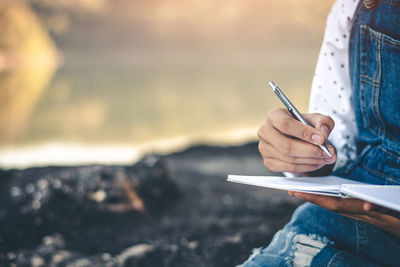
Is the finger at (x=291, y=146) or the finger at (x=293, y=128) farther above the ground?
the finger at (x=293, y=128)

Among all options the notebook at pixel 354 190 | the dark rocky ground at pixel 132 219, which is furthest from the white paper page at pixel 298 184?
the dark rocky ground at pixel 132 219

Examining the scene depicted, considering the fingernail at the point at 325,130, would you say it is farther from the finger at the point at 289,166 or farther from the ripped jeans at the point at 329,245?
the ripped jeans at the point at 329,245

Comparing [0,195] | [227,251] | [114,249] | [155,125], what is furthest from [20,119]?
[227,251]

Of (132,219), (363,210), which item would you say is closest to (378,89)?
(363,210)

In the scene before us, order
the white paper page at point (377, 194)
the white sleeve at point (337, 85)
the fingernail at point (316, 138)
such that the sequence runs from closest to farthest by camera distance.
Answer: the white paper page at point (377, 194)
the fingernail at point (316, 138)
the white sleeve at point (337, 85)

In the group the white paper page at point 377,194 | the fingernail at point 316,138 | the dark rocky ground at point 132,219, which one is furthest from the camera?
the dark rocky ground at point 132,219

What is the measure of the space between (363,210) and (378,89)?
270mm

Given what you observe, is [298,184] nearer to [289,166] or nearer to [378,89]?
[289,166]

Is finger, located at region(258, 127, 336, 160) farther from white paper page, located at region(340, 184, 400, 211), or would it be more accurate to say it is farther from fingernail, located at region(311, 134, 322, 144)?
white paper page, located at region(340, 184, 400, 211)

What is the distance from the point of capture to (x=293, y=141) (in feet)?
2.07

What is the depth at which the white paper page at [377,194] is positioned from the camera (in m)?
0.42

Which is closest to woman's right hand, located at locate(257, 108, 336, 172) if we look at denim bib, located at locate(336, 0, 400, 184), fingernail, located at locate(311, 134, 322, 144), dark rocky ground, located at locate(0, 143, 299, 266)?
fingernail, located at locate(311, 134, 322, 144)

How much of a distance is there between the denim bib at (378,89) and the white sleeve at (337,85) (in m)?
0.04

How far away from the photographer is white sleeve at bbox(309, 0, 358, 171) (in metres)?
0.80
